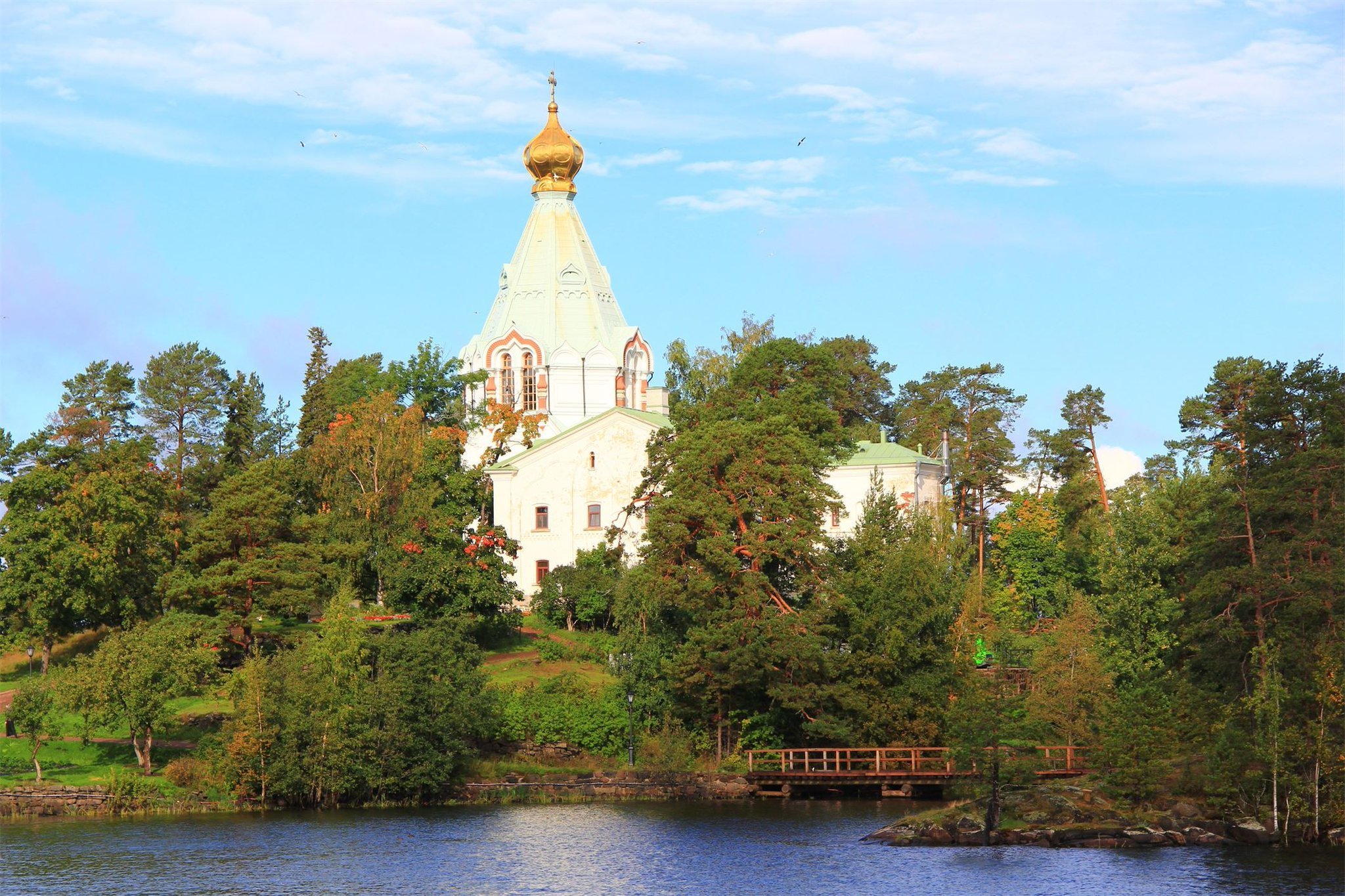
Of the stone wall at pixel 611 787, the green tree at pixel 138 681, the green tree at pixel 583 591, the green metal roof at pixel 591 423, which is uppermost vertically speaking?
the green metal roof at pixel 591 423

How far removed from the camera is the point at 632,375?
70375 millimetres

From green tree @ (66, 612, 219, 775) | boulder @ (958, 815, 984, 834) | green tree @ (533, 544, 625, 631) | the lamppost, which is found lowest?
boulder @ (958, 815, 984, 834)

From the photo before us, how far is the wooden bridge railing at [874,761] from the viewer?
43000 mm

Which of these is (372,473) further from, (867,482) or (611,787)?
(867,482)

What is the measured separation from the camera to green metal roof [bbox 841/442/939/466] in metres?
63.9

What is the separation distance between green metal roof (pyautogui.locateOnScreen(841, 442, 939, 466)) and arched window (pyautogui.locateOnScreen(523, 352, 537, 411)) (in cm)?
1335

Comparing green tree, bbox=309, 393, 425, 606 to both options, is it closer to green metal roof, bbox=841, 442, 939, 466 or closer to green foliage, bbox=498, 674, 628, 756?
green foliage, bbox=498, 674, 628, 756

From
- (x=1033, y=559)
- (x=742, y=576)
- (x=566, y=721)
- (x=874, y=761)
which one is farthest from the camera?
(x=1033, y=559)

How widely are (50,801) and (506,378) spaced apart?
3191 centimetres

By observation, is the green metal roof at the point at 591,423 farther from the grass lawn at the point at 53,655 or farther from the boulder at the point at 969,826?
the boulder at the point at 969,826

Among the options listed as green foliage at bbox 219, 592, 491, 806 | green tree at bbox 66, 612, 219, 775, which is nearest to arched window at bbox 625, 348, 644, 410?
green foliage at bbox 219, 592, 491, 806

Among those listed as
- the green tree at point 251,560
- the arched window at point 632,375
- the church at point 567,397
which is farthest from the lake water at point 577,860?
the arched window at point 632,375

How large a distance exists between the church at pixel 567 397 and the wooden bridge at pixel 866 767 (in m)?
15.4

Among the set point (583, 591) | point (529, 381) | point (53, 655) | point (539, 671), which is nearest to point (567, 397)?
point (529, 381)
